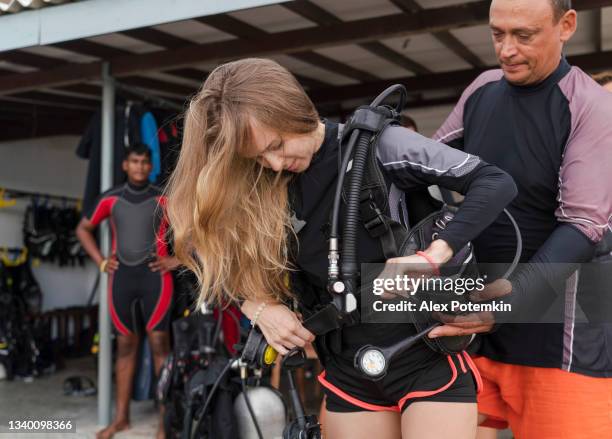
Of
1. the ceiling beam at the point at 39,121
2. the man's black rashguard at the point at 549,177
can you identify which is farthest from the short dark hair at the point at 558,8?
the ceiling beam at the point at 39,121

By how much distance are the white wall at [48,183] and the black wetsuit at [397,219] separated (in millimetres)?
6640

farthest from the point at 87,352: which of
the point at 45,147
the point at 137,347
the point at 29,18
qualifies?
the point at 29,18

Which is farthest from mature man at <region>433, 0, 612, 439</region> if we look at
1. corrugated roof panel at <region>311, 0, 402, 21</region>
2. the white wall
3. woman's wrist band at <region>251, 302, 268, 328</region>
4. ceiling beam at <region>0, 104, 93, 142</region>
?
the white wall

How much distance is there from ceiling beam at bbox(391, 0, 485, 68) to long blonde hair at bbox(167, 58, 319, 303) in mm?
2413

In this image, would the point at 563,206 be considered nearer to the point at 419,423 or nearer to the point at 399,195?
the point at 399,195

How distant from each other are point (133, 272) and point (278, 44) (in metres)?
1.78

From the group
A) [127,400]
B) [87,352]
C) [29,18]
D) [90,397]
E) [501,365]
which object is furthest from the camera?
[87,352]

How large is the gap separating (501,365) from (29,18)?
3.26 m

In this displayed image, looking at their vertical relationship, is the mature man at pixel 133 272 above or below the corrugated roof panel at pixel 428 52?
below

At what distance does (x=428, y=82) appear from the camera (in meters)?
→ 5.75

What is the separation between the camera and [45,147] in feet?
27.3

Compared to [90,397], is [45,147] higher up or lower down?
higher up

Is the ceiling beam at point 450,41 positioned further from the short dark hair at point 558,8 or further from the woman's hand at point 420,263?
the woman's hand at point 420,263

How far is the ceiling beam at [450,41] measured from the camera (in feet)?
12.6
